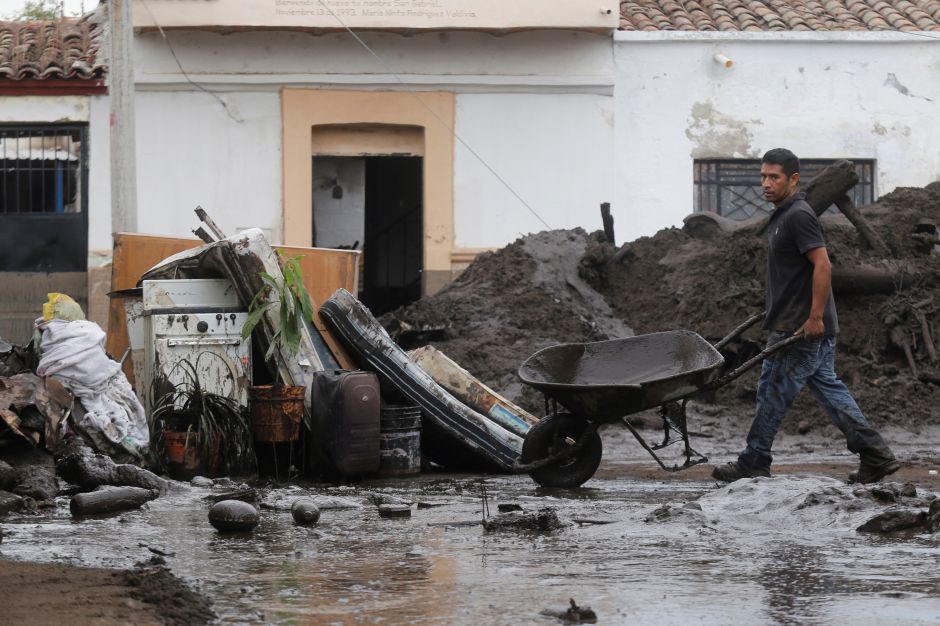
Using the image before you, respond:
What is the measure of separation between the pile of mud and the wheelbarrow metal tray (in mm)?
3116

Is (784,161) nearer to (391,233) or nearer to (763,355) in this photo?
(763,355)

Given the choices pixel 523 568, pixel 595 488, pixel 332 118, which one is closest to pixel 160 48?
pixel 332 118

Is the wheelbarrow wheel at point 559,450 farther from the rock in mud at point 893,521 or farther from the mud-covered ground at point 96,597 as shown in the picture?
the mud-covered ground at point 96,597

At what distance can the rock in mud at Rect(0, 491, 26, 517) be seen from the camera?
23.0ft

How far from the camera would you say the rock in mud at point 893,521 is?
20.5 ft

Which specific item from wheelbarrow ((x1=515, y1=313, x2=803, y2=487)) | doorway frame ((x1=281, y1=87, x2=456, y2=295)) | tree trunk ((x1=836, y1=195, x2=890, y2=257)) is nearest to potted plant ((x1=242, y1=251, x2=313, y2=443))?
wheelbarrow ((x1=515, y1=313, x2=803, y2=487))

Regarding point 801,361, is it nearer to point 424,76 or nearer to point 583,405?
point 583,405

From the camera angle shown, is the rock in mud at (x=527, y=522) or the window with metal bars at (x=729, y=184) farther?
the window with metal bars at (x=729, y=184)

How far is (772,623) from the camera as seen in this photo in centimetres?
432

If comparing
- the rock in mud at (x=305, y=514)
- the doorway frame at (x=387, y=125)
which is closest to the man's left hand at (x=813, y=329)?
the rock in mud at (x=305, y=514)

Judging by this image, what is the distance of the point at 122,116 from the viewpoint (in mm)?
15305

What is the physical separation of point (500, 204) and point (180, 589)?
13739 mm

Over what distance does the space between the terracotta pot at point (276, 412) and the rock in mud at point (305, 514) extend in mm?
2623

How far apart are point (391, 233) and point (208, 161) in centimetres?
477
